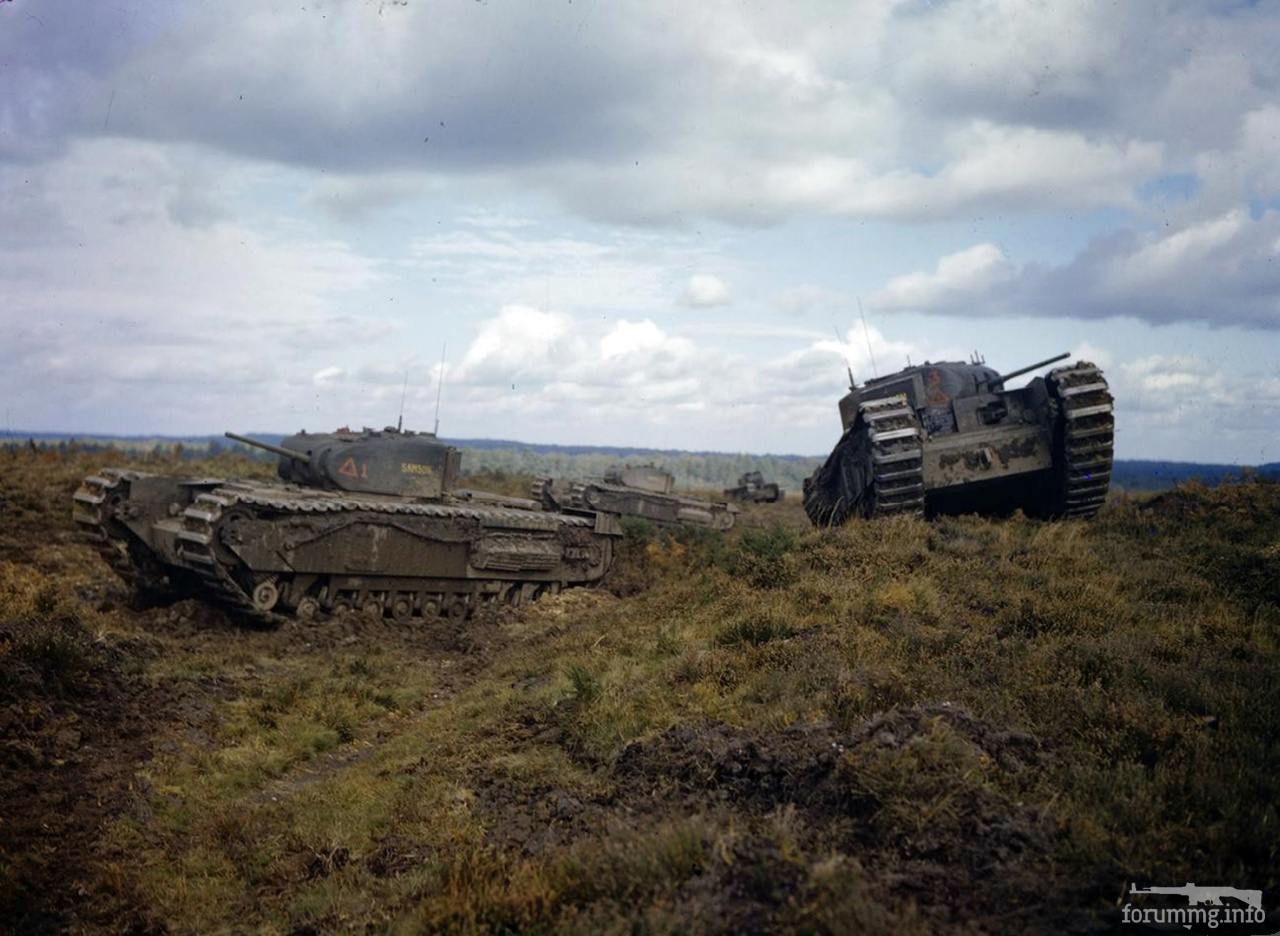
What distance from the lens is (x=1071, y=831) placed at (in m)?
4.45

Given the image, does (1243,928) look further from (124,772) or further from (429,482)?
(429,482)

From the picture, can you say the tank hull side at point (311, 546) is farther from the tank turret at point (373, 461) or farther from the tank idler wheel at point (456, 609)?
the tank turret at point (373, 461)

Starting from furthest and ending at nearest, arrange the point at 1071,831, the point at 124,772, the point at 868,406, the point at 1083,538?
the point at 868,406 → the point at 1083,538 → the point at 124,772 → the point at 1071,831

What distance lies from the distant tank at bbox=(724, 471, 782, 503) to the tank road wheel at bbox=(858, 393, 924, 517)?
1937 centimetres

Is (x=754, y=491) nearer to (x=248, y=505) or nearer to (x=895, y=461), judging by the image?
(x=895, y=461)

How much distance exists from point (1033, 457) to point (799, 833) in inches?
453

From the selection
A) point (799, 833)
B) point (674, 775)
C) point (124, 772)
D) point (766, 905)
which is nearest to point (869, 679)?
point (674, 775)

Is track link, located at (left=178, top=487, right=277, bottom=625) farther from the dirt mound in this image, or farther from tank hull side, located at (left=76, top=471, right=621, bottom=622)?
the dirt mound

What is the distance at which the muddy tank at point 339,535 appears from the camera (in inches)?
505

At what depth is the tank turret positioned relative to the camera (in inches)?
597

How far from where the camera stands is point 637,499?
816 inches

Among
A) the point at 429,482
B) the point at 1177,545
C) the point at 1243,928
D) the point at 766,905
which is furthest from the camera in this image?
the point at 429,482

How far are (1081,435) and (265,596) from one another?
12.0 m

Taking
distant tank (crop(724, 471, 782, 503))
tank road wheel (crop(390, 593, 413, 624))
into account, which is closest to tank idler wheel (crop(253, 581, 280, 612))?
tank road wheel (crop(390, 593, 413, 624))
